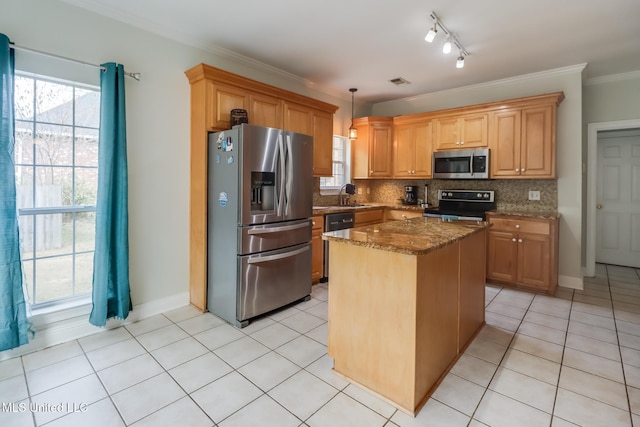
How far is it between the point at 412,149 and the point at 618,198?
328 centimetres

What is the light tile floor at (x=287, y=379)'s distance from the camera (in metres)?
1.71

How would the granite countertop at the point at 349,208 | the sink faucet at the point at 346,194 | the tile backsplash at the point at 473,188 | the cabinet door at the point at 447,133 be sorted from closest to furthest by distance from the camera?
the granite countertop at the point at 349,208 < the tile backsplash at the point at 473,188 < the cabinet door at the point at 447,133 < the sink faucet at the point at 346,194

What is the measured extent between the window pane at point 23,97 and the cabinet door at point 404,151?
4250 millimetres

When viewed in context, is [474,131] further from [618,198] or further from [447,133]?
[618,198]

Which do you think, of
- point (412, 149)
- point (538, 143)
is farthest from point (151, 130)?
point (538, 143)

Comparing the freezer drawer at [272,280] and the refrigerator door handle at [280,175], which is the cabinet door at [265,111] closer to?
the refrigerator door handle at [280,175]

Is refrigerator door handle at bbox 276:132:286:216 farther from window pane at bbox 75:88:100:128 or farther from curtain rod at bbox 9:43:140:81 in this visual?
window pane at bbox 75:88:100:128

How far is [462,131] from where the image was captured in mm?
4328

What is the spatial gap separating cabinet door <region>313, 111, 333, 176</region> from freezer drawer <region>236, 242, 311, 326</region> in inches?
51.1

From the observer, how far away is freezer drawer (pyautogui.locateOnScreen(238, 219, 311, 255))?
2.78 m

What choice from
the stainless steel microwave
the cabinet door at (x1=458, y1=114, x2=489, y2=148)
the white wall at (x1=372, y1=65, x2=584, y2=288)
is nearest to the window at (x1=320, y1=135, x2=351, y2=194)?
the stainless steel microwave

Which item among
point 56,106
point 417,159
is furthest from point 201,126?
point 417,159

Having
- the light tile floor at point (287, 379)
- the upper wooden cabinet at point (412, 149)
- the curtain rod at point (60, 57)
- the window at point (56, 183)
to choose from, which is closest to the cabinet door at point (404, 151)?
the upper wooden cabinet at point (412, 149)

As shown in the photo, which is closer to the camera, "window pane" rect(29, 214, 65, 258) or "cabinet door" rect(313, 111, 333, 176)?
"window pane" rect(29, 214, 65, 258)
